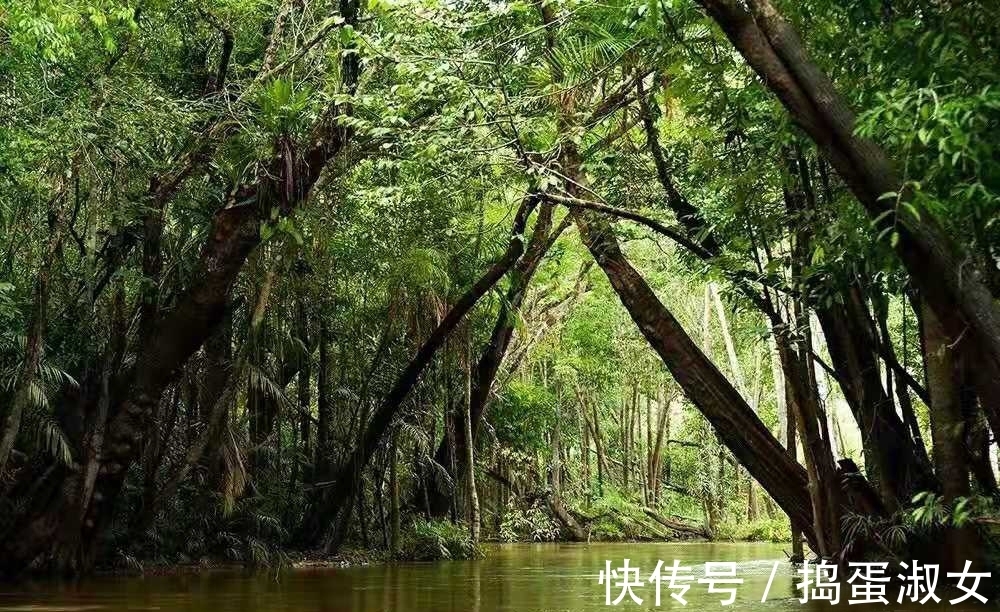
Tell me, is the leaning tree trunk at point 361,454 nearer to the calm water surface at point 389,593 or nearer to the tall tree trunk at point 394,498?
the tall tree trunk at point 394,498

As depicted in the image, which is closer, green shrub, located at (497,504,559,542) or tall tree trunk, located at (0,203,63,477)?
tall tree trunk, located at (0,203,63,477)

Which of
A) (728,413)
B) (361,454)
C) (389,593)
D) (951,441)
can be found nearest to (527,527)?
(361,454)

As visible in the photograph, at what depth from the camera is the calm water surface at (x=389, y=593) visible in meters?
7.25

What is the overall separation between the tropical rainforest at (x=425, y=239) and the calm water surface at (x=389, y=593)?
0.82m

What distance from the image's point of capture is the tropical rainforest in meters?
5.52

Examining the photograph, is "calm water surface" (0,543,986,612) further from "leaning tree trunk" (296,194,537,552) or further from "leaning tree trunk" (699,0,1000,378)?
"leaning tree trunk" (699,0,1000,378)

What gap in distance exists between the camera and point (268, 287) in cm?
1150

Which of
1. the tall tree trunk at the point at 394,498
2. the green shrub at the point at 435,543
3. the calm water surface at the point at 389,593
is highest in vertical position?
the tall tree trunk at the point at 394,498

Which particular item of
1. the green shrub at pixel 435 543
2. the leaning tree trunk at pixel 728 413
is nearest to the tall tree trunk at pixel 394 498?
the green shrub at pixel 435 543

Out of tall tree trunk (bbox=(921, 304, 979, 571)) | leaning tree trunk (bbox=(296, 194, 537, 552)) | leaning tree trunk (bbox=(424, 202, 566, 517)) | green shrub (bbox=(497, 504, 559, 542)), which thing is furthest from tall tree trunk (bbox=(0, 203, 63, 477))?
green shrub (bbox=(497, 504, 559, 542))

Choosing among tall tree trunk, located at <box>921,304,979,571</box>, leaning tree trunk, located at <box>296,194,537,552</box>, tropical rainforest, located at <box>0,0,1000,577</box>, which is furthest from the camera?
leaning tree trunk, located at <box>296,194,537,552</box>

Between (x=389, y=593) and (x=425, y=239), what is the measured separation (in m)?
5.62

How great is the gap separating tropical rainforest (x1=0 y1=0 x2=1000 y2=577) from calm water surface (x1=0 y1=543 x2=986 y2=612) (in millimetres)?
820

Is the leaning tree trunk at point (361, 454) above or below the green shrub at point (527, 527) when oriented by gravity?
above
